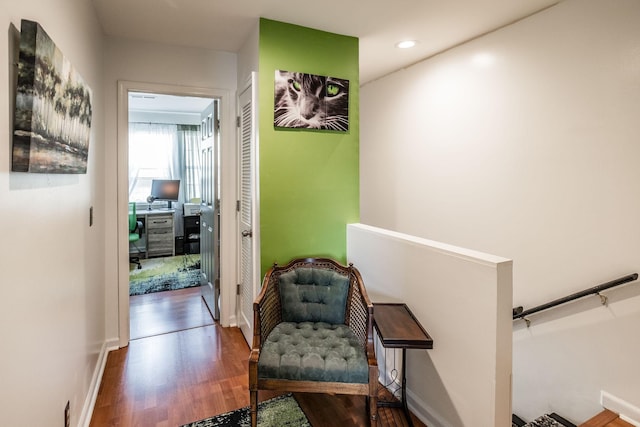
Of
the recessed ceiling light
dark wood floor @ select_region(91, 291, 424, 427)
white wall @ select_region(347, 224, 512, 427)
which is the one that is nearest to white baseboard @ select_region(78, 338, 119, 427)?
dark wood floor @ select_region(91, 291, 424, 427)

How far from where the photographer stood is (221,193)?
314 cm

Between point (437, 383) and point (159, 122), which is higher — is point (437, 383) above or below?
below

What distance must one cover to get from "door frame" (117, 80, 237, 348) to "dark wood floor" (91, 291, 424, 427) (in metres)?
0.27

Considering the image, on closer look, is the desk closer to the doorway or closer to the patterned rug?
the doorway

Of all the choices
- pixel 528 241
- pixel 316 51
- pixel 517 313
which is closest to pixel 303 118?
pixel 316 51

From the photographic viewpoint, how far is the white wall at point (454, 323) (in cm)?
155

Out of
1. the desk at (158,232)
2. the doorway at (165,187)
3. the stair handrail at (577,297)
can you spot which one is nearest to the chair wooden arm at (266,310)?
the stair handrail at (577,297)

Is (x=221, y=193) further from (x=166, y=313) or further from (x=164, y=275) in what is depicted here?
(x=164, y=275)

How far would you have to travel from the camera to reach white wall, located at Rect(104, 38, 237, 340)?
2740mm

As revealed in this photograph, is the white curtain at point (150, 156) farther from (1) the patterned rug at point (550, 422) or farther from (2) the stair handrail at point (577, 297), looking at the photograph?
(1) the patterned rug at point (550, 422)

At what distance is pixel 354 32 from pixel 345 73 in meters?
0.29

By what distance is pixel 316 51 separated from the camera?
2.52 metres

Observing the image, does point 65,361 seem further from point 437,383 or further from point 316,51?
point 316,51

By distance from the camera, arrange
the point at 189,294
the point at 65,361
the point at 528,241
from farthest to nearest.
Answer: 1. the point at 189,294
2. the point at 528,241
3. the point at 65,361
